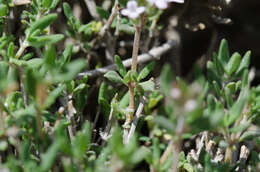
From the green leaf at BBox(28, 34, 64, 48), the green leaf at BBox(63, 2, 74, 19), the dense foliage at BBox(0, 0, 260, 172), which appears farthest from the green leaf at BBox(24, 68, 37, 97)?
the green leaf at BBox(63, 2, 74, 19)

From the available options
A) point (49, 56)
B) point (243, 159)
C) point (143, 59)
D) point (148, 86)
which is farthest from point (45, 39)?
point (243, 159)

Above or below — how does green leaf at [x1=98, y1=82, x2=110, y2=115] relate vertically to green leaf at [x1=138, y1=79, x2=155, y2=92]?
below

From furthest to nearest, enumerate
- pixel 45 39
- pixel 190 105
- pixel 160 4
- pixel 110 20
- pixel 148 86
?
pixel 110 20, pixel 148 86, pixel 45 39, pixel 160 4, pixel 190 105

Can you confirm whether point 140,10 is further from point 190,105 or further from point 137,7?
point 190,105

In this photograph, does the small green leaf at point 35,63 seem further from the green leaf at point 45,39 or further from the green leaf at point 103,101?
the green leaf at point 103,101

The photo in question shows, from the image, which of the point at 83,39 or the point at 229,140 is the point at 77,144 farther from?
the point at 83,39

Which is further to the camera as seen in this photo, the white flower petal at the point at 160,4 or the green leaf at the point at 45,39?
the green leaf at the point at 45,39

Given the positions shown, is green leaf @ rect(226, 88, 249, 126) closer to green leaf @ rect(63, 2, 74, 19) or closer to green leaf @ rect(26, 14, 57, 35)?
green leaf @ rect(26, 14, 57, 35)

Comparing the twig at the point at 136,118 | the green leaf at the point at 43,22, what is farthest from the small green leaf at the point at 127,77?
the green leaf at the point at 43,22
